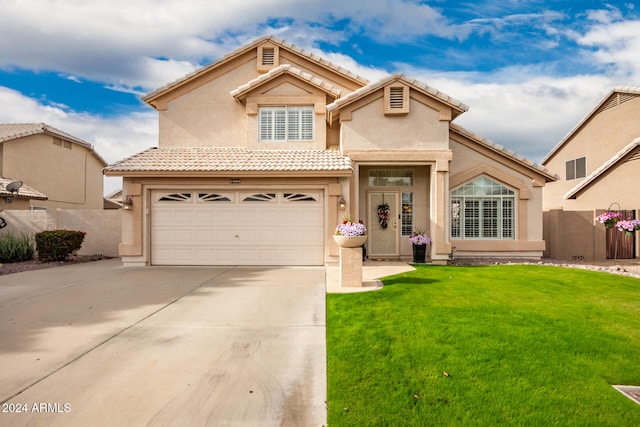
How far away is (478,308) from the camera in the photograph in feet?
22.0

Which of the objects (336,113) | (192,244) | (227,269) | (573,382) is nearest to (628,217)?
(336,113)

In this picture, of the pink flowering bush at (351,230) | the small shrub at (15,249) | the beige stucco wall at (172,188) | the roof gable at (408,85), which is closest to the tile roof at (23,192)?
the small shrub at (15,249)

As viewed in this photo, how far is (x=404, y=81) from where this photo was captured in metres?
12.6

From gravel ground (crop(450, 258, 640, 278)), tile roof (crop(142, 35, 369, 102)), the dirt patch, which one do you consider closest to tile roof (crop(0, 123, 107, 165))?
the dirt patch

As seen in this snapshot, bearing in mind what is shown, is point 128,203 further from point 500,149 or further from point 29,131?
point 29,131

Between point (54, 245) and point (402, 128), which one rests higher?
point (402, 128)

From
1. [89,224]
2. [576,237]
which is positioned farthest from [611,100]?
[89,224]

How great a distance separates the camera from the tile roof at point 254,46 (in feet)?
48.5

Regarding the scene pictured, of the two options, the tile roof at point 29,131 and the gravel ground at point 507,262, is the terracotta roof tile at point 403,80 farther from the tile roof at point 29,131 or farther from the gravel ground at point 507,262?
the tile roof at point 29,131

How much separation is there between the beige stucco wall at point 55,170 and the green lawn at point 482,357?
70.2 feet

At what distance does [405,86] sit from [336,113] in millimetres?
2448

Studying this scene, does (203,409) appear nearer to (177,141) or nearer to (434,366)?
(434,366)

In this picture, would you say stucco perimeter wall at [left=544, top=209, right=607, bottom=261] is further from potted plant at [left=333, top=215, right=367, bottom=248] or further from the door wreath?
potted plant at [left=333, top=215, right=367, bottom=248]

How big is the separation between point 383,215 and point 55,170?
801 inches
